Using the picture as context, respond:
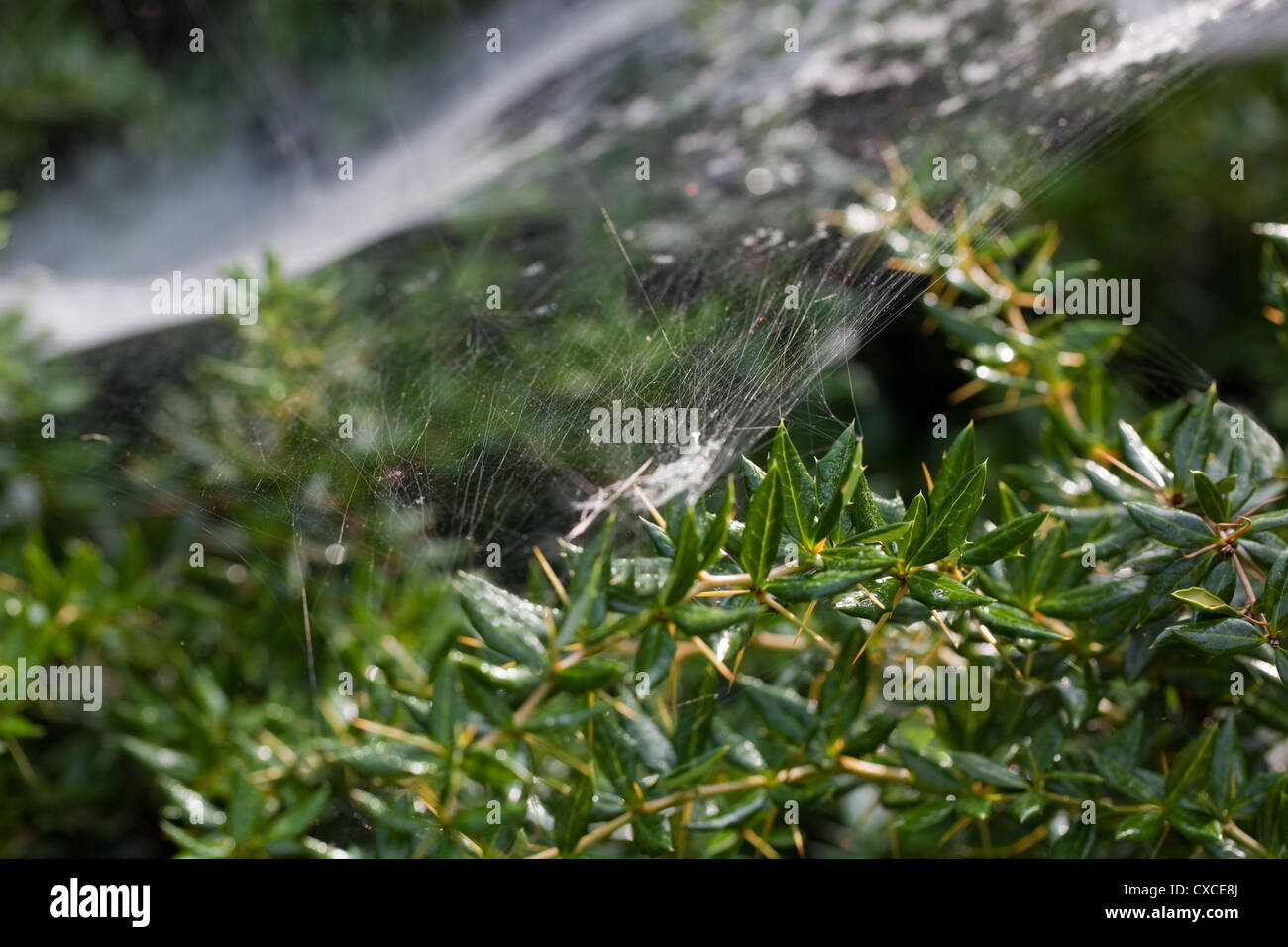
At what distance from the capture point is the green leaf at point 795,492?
57 cm

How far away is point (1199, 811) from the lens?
653 millimetres

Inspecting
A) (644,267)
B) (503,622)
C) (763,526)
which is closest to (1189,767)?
(763,526)

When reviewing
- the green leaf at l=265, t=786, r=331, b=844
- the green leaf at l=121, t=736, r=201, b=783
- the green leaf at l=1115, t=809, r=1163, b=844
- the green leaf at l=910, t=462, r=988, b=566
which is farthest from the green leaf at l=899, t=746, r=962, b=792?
the green leaf at l=121, t=736, r=201, b=783

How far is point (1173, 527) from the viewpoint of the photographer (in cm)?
60

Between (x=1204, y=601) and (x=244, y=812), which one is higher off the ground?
(x=1204, y=601)

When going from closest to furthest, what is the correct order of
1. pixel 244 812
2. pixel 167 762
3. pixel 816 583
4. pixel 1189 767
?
pixel 816 583, pixel 1189 767, pixel 244 812, pixel 167 762

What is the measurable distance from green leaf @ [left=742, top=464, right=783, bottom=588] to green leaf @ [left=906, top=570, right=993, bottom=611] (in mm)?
89

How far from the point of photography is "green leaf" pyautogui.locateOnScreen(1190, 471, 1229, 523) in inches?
23.5

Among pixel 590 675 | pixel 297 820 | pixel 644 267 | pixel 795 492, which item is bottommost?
pixel 297 820

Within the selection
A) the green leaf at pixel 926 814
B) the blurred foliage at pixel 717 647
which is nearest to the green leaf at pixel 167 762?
the blurred foliage at pixel 717 647

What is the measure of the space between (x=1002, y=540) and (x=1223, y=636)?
0.14 meters

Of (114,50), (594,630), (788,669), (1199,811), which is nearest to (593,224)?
(788,669)

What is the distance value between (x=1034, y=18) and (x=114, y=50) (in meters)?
1.60

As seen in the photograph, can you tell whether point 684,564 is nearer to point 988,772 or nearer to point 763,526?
point 763,526
